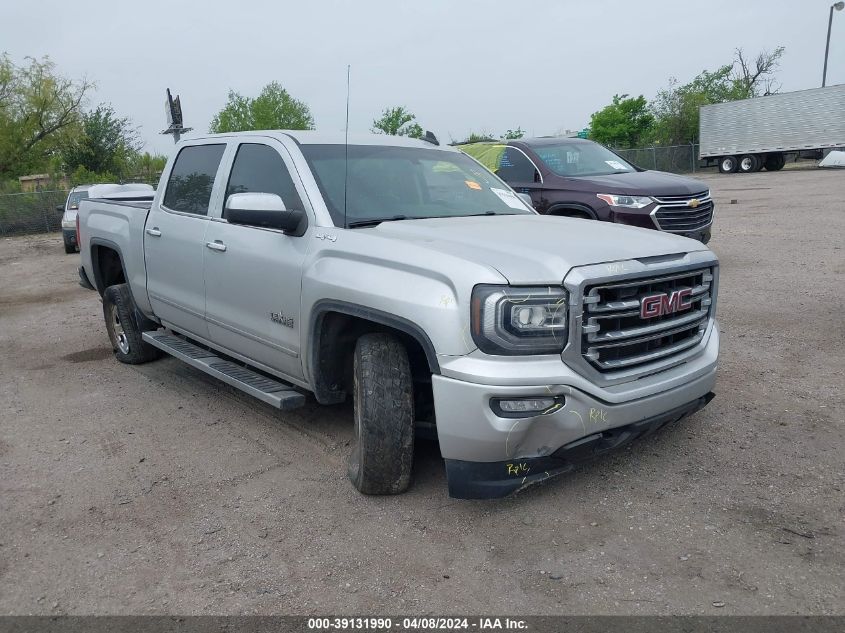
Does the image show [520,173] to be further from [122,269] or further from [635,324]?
[635,324]

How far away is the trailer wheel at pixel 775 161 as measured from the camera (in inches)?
1443

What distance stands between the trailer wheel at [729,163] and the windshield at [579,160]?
31.6 m

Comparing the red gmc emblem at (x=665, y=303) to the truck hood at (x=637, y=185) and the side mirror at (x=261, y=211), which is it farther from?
the truck hood at (x=637, y=185)

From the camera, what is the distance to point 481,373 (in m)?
3.07

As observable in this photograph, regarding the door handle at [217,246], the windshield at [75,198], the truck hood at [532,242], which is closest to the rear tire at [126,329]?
the door handle at [217,246]

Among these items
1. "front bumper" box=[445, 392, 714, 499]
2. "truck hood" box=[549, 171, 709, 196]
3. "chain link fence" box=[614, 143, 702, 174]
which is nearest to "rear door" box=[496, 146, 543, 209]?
"truck hood" box=[549, 171, 709, 196]

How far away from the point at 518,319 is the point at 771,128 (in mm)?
37269

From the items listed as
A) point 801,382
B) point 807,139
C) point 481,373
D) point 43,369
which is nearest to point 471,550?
point 481,373

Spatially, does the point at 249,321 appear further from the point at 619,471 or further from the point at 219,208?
the point at 619,471

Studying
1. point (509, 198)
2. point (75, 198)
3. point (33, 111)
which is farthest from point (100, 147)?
point (509, 198)

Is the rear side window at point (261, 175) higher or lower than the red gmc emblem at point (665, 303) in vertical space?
higher

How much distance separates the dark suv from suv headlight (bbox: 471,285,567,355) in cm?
563

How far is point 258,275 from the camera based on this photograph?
14.0ft

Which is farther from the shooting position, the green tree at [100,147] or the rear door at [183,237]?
the green tree at [100,147]
